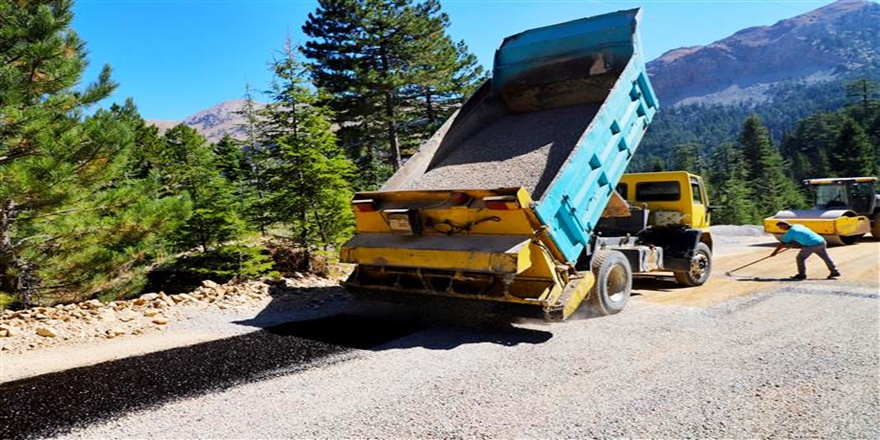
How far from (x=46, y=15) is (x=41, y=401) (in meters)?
5.80

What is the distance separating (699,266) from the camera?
9117mm

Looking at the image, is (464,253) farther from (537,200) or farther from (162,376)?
(162,376)

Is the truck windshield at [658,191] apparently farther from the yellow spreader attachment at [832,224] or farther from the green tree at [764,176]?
the green tree at [764,176]

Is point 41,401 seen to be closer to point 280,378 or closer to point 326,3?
point 280,378

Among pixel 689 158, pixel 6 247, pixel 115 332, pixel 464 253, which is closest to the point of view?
pixel 464 253

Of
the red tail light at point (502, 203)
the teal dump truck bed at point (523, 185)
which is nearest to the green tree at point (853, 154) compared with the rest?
the teal dump truck bed at point (523, 185)

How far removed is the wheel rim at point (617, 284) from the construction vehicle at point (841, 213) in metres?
9.97

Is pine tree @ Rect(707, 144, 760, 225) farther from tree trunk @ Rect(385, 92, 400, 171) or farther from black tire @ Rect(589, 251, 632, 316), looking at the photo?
black tire @ Rect(589, 251, 632, 316)

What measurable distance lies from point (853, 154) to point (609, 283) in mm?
56761

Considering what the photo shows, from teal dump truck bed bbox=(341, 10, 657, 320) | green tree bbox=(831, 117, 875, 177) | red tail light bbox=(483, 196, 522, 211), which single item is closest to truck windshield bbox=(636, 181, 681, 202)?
teal dump truck bed bbox=(341, 10, 657, 320)

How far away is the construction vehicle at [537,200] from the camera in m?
5.29

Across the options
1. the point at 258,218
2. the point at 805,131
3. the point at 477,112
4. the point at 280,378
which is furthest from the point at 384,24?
the point at 805,131

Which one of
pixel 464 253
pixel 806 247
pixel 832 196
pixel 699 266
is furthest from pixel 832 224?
pixel 464 253

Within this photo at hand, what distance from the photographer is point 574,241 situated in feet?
18.6
